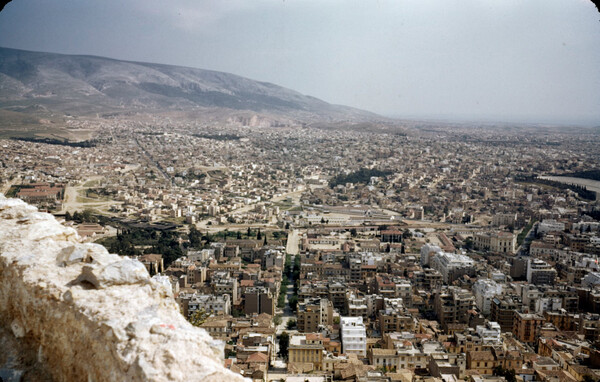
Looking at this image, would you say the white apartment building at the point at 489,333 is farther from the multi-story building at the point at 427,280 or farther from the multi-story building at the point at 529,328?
the multi-story building at the point at 427,280

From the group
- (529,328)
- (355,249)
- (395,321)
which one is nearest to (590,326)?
(529,328)

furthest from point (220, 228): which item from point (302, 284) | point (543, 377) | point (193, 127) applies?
point (193, 127)

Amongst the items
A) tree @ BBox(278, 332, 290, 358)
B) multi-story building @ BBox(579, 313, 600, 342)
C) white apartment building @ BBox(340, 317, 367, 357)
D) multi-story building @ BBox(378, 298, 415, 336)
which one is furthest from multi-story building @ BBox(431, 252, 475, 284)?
tree @ BBox(278, 332, 290, 358)

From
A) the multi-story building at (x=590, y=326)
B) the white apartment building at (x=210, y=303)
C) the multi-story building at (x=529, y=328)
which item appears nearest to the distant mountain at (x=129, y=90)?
the white apartment building at (x=210, y=303)

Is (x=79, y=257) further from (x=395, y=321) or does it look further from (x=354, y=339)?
(x=395, y=321)

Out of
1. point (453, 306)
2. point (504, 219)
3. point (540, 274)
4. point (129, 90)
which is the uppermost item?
point (129, 90)
